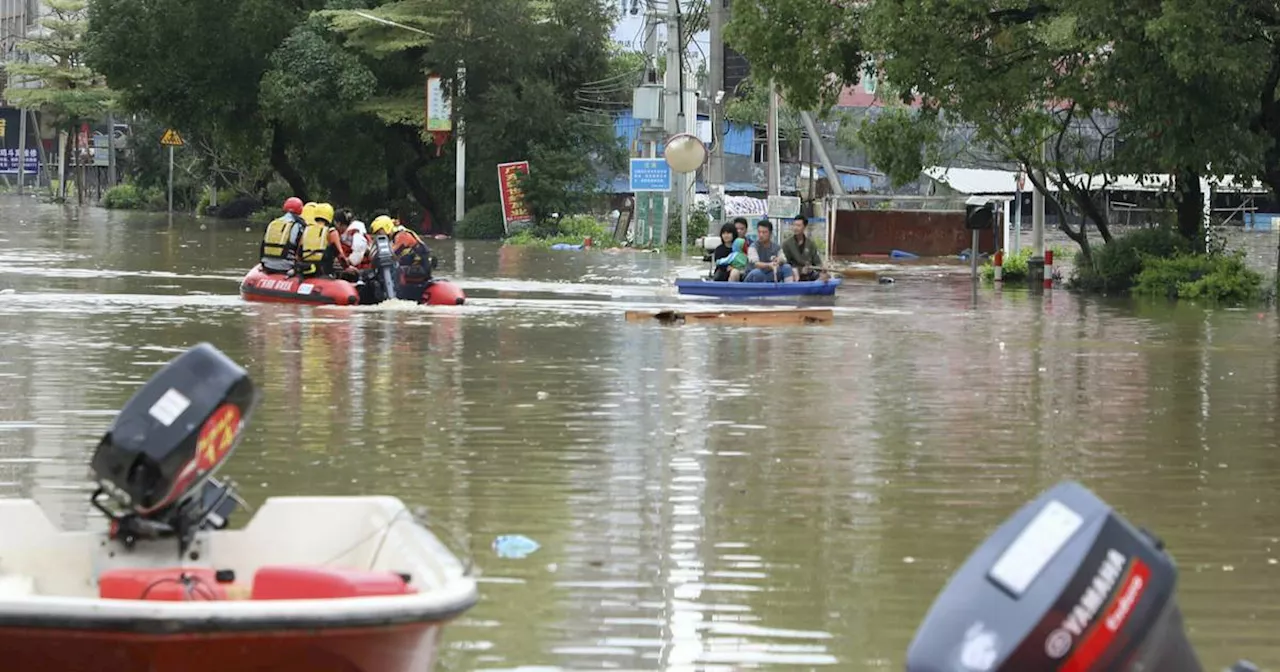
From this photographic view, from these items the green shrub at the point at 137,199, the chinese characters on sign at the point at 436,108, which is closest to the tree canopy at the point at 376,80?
the chinese characters on sign at the point at 436,108

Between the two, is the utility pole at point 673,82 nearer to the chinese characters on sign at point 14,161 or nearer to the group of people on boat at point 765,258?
the group of people on boat at point 765,258

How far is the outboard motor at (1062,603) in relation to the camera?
3869mm

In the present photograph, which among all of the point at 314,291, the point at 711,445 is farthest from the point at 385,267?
the point at 711,445

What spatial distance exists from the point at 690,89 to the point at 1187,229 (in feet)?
68.6

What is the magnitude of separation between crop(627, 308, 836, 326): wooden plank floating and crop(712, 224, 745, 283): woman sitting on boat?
520 cm

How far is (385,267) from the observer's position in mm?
25000

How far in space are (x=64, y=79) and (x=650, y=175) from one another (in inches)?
1832

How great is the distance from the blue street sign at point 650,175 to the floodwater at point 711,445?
20913mm

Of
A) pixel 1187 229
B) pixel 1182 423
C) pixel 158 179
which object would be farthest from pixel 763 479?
pixel 158 179

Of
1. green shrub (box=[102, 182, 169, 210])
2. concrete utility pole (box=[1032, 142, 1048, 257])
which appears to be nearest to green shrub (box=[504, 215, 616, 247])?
concrete utility pole (box=[1032, 142, 1048, 257])

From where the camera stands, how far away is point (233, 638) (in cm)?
556

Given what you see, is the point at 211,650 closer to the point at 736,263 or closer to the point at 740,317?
the point at 740,317

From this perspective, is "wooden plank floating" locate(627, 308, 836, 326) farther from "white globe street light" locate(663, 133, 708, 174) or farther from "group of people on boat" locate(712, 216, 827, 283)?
"white globe street light" locate(663, 133, 708, 174)

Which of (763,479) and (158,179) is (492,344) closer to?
(763,479)
